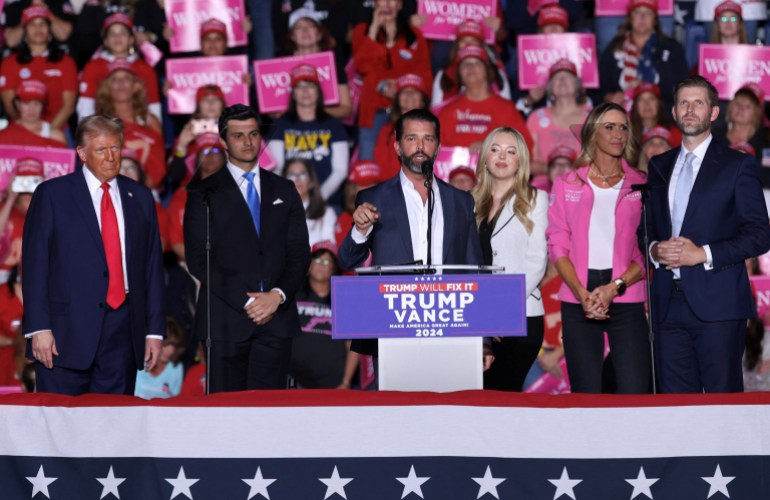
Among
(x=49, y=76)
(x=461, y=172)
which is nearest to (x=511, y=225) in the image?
(x=461, y=172)

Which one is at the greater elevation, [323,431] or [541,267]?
[541,267]

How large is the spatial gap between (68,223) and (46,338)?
52 centimetres

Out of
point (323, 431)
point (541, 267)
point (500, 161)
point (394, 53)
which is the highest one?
point (394, 53)

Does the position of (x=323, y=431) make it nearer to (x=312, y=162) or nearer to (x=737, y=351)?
(x=737, y=351)

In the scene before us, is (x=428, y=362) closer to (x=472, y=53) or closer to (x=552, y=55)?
(x=472, y=53)

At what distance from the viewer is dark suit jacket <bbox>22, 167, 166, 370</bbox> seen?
545 cm

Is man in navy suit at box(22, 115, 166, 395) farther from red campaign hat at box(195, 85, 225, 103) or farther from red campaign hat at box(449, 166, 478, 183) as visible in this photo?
red campaign hat at box(195, 85, 225, 103)

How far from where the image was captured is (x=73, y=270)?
5516 mm

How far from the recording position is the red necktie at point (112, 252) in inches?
219

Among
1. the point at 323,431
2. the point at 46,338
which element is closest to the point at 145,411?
the point at 323,431

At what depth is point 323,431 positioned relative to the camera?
4.53 m

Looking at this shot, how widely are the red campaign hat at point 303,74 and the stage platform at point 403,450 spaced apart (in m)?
5.16

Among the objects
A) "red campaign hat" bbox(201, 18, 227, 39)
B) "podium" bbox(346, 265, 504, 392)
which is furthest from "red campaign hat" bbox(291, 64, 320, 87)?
"podium" bbox(346, 265, 504, 392)

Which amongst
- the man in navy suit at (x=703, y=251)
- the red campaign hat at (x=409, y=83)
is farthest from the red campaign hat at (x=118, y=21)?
the man in navy suit at (x=703, y=251)
